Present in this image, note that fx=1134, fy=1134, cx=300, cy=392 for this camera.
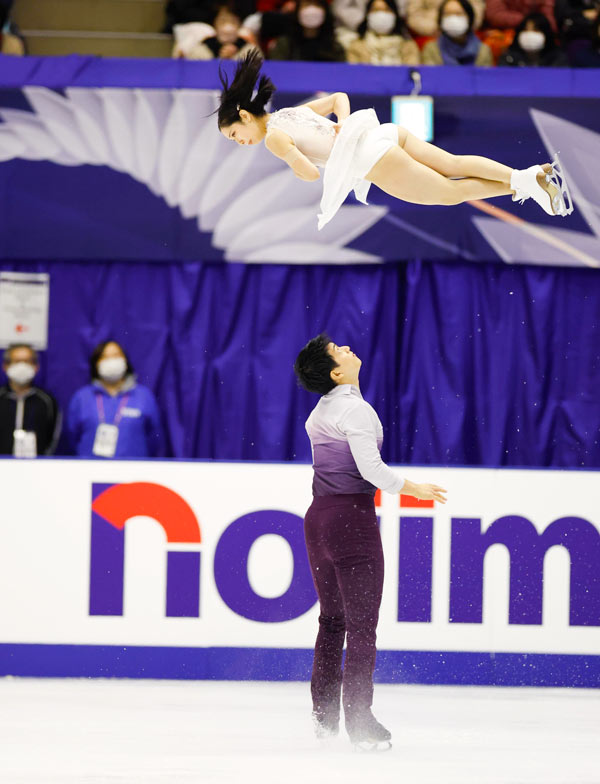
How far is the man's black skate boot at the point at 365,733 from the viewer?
3.87m

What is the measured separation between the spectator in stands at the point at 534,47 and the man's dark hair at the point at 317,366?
4.13 m

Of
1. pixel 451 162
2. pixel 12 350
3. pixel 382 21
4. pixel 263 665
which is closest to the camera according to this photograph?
pixel 451 162

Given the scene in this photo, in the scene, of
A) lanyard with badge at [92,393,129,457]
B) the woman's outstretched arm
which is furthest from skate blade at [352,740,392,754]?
lanyard with badge at [92,393,129,457]

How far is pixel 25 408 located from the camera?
697 centimetres

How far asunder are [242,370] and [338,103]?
370 centimetres

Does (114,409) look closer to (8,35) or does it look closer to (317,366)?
(8,35)

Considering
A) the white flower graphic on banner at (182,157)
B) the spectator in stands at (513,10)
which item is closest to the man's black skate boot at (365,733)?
the white flower graphic on banner at (182,157)

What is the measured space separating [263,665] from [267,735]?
118cm

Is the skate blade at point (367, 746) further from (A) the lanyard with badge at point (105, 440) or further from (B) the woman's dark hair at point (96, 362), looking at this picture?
(B) the woman's dark hair at point (96, 362)

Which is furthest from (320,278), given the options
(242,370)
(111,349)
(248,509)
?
(248,509)

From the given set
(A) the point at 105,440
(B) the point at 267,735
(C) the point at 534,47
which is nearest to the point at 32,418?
(A) the point at 105,440

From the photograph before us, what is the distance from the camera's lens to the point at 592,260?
275 inches

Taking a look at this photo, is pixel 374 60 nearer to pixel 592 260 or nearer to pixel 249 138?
pixel 592 260

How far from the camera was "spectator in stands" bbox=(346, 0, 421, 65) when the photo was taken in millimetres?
7457
